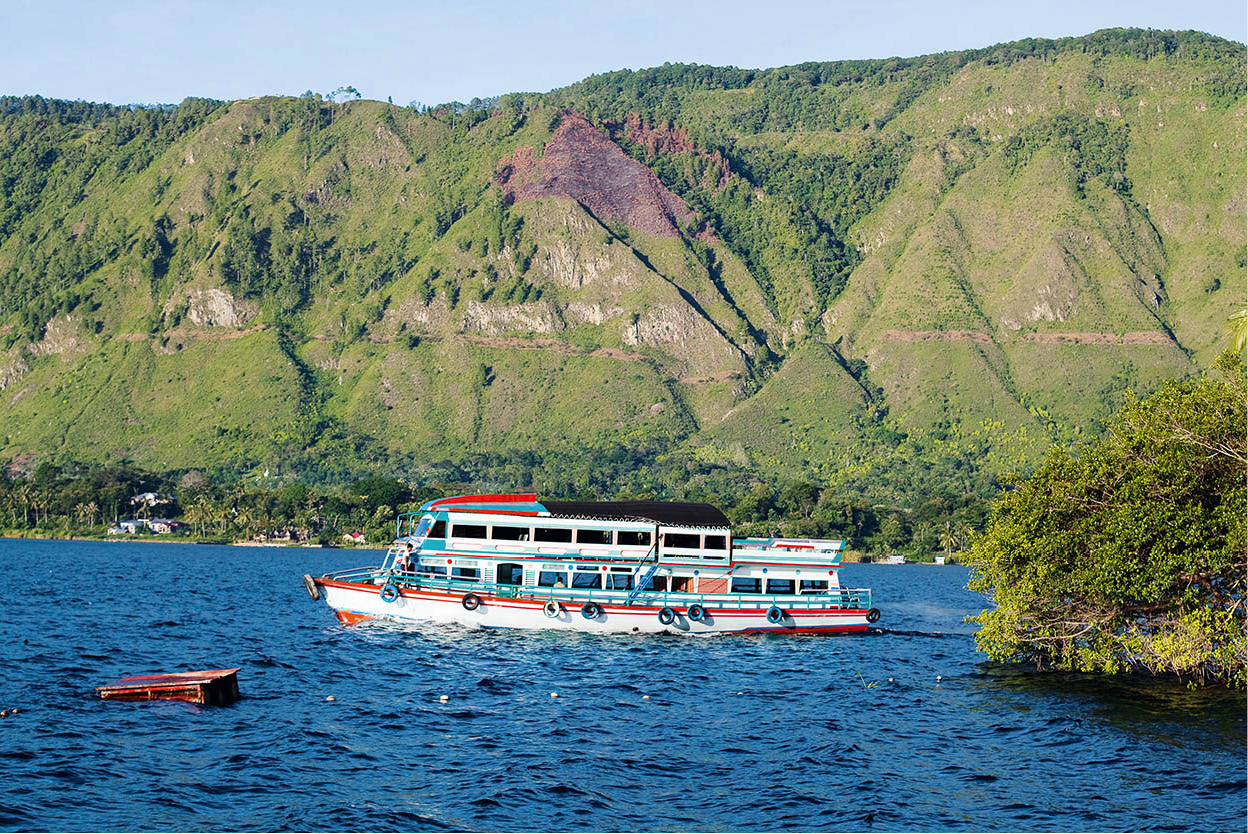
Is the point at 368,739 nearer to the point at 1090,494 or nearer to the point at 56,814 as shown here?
the point at 56,814

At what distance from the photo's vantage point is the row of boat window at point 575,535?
77938 millimetres

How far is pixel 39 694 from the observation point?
5481 cm

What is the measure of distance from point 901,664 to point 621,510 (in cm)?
1891

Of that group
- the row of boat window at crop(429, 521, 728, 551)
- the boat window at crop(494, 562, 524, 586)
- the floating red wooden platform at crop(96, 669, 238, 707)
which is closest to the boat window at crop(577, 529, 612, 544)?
the row of boat window at crop(429, 521, 728, 551)

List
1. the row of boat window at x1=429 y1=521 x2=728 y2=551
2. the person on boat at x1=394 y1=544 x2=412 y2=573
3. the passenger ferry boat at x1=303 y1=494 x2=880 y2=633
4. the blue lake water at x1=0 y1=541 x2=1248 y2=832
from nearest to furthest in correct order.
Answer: the blue lake water at x1=0 y1=541 x2=1248 y2=832, the passenger ferry boat at x1=303 y1=494 x2=880 y2=633, the row of boat window at x1=429 y1=521 x2=728 y2=551, the person on boat at x1=394 y1=544 x2=412 y2=573

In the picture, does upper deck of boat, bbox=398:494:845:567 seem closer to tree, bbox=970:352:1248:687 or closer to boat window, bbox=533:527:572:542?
boat window, bbox=533:527:572:542

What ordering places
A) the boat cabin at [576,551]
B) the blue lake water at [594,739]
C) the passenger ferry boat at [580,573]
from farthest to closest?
1. the boat cabin at [576,551]
2. the passenger ferry boat at [580,573]
3. the blue lake water at [594,739]

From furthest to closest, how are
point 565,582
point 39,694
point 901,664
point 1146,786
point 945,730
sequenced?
point 565,582, point 901,664, point 39,694, point 945,730, point 1146,786

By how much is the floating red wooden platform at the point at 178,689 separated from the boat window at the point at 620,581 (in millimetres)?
28726

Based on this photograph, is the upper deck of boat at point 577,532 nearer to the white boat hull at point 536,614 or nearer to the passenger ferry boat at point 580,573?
the passenger ferry boat at point 580,573

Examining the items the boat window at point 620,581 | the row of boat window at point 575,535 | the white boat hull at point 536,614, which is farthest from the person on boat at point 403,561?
the boat window at point 620,581

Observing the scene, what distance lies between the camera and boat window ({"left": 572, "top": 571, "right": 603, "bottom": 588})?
256ft

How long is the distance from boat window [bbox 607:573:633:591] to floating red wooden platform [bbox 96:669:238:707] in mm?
28726

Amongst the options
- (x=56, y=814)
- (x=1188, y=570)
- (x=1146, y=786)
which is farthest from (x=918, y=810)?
(x=56, y=814)
